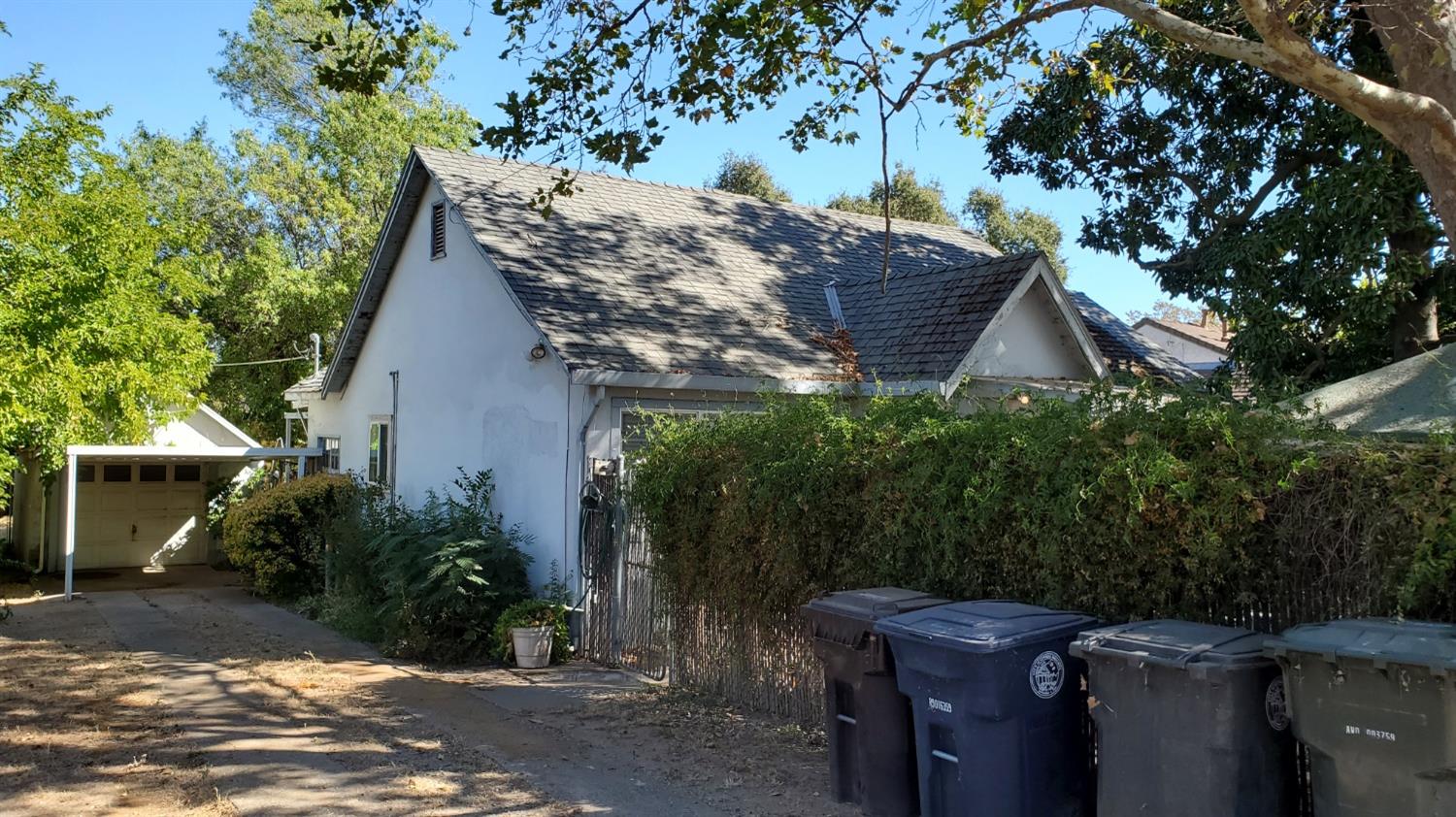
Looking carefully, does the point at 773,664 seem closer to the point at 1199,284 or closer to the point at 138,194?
the point at 1199,284

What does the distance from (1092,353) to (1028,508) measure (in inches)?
339

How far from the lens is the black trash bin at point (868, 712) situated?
19.7 ft

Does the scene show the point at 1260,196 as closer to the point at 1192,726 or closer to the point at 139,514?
the point at 1192,726

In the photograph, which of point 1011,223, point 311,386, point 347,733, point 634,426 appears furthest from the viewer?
point 1011,223

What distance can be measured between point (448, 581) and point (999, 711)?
686 cm

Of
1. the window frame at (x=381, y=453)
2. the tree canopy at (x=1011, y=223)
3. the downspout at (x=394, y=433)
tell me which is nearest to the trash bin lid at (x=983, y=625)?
the downspout at (x=394, y=433)

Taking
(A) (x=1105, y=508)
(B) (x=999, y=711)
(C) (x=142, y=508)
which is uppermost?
(A) (x=1105, y=508)

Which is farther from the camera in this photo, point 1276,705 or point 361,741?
point 361,741

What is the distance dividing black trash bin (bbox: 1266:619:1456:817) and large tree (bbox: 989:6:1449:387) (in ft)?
24.0

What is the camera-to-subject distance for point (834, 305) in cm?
1517

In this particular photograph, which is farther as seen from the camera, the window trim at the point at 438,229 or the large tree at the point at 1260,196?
the window trim at the point at 438,229

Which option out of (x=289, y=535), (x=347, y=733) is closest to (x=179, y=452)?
(x=289, y=535)

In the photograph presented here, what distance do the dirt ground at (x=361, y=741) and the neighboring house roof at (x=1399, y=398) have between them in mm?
3922

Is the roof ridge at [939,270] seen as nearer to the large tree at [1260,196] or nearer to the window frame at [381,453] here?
the large tree at [1260,196]
